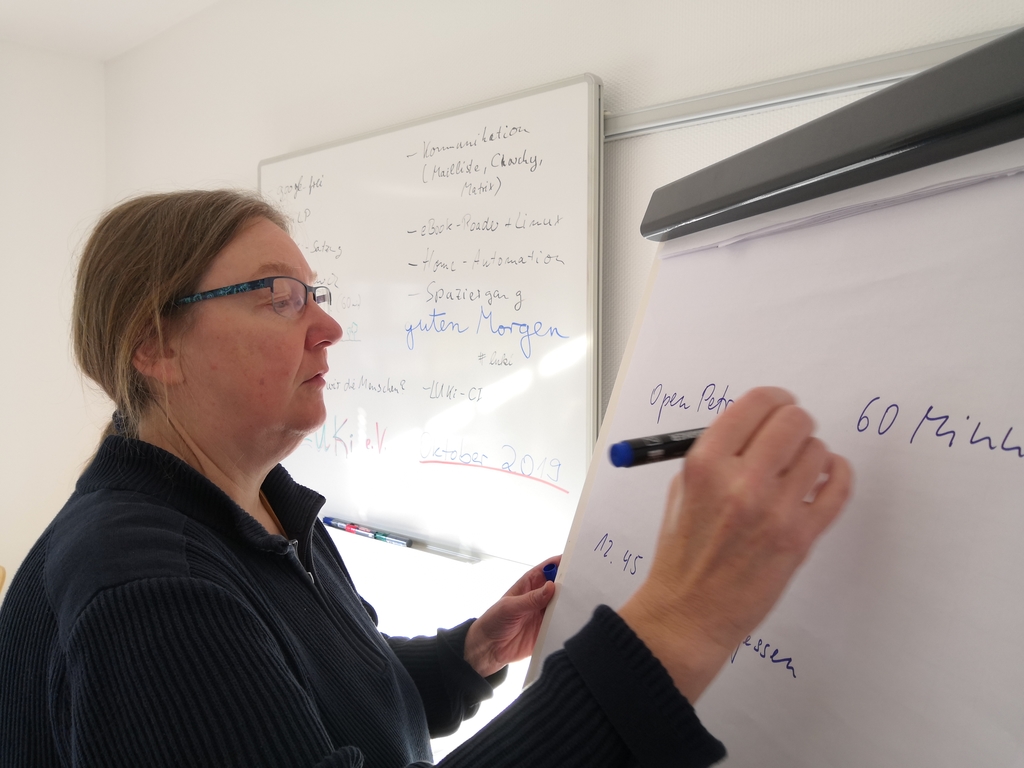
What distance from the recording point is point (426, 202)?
4.80 feet

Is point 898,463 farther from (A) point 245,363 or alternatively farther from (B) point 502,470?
(B) point 502,470

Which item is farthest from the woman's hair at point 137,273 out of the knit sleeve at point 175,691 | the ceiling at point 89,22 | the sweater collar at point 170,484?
the ceiling at point 89,22

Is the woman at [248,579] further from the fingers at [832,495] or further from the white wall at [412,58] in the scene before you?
the white wall at [412,58]

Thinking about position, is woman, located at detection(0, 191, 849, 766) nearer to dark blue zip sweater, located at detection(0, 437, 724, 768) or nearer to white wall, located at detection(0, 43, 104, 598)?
dark blue zip sweater, located at detection(0, 437, 724, 768)

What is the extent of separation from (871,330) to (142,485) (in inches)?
25.3

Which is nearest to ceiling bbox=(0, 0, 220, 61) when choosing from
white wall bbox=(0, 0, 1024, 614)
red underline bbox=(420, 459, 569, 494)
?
white wall bbox=(0, 0, 1024, 614)

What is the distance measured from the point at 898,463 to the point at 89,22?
109 inches

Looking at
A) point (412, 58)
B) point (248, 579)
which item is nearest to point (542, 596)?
point (248, 579)

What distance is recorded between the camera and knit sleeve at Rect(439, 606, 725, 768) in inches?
15.4

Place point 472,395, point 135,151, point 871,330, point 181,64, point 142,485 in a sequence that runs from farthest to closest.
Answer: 1. point 135,151
2. point 181,64
3. point 472,395
4. point 142,485
5. point 871,330

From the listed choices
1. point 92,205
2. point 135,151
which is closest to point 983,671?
point 135,151

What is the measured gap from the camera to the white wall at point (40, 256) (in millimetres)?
2342

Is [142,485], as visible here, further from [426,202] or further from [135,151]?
[135,151]

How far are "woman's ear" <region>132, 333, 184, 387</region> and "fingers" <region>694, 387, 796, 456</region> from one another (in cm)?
59
